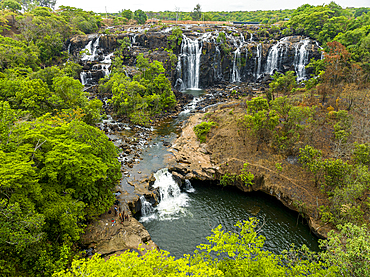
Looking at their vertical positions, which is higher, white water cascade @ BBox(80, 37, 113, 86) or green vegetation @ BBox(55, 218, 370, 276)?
white water cascade @ BBox(80, 37, 113, 86)

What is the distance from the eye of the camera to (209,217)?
23.3 m

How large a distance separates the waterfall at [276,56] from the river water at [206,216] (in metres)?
53.8

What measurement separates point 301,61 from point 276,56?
7341 mm

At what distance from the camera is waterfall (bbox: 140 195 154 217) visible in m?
23.8

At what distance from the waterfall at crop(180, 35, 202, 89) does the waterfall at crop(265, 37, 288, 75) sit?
73.6ft

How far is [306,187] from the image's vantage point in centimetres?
2438

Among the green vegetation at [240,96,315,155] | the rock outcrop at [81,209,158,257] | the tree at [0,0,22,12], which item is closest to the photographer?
the rock outcrop at [81,209,158,257]

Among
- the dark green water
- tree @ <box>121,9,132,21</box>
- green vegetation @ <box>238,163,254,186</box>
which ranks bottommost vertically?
the dark green water

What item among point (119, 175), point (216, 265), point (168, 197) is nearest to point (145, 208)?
point (168, 197)

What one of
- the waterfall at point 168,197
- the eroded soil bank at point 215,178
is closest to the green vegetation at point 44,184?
the eroded soil bank at point 215,178

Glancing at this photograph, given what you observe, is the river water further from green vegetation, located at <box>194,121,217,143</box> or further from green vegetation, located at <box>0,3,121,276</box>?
green vegetation, located at <box>194,121,217,143</box>

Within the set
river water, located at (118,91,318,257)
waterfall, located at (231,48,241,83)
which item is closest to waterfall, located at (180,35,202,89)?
waterfall, located at (231,48,241,83)

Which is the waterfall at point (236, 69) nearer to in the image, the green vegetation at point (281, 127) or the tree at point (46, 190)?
the green vegetation at point (281, 127)

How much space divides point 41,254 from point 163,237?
1026 centimetres
